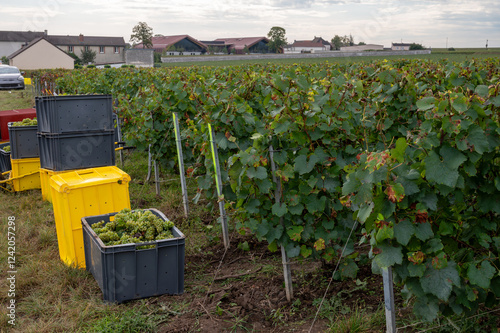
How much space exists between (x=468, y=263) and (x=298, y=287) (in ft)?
5.57

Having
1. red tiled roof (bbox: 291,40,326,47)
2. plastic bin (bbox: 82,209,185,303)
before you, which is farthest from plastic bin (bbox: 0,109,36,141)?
red tiled roof (bbox: 291,40,326,47)

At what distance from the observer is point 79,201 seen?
4.44 metres

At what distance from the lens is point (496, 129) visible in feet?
7.63

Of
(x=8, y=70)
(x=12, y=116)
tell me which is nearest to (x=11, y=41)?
(x=8, y=70)

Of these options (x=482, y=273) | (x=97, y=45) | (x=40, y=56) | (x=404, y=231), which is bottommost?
(x=482, y=273)

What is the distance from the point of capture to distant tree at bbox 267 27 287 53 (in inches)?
3607

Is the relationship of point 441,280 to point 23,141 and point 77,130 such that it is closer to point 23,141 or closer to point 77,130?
point 77,130

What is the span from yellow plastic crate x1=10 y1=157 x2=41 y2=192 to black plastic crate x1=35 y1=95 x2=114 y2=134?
6.65ft

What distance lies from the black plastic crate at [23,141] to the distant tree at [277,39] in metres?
88.2

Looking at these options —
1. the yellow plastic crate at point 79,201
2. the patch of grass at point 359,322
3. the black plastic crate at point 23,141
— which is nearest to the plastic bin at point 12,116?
the black plastic crate at point 23,141

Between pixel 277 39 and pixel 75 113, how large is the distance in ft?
295

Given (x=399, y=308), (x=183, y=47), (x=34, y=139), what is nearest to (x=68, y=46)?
(x=183, y=47)

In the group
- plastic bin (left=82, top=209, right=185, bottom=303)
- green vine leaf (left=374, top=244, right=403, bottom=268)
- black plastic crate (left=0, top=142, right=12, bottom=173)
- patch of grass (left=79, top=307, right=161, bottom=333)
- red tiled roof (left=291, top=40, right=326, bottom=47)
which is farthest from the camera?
red tiled roof (left=291, top=40, right=326, bottom=47)

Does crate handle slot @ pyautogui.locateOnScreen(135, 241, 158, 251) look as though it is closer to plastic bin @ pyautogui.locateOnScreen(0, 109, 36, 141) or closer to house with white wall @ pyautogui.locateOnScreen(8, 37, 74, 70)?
plastic bin @ pyautogui.locateOnScreen(0, 109, 36, 141)
